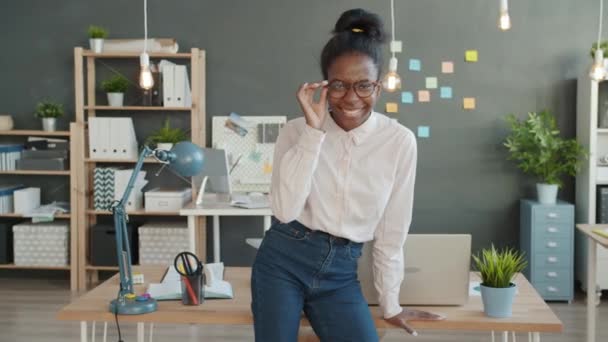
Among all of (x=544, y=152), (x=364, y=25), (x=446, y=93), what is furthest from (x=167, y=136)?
(x=364, y=25)

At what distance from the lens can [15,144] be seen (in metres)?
5.62

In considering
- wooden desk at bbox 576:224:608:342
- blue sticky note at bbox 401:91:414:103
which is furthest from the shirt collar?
blue sticky note at bbox 401:91:414:103

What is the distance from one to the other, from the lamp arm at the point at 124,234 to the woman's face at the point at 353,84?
60cm

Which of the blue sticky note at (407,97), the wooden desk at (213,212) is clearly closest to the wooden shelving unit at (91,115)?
the wooden desk at (213,212)

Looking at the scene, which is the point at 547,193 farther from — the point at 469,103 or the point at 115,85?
the point at 115,85

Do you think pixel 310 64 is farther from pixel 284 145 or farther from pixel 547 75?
pixel 284 145

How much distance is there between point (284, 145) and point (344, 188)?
22 cm

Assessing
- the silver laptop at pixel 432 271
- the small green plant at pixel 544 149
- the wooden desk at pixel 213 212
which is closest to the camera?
the silver laptop at pixel 432 271

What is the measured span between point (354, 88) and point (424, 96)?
11.4ft

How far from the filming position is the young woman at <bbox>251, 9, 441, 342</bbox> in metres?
2.00

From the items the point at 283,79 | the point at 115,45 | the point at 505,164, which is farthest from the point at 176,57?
the point at 505,164

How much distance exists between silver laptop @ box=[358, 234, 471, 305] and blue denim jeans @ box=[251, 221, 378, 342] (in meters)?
0.12

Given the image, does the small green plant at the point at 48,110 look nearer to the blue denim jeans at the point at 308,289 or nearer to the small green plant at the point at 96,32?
the small green plant at the point at 96,32

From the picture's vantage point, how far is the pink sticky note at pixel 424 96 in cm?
541
